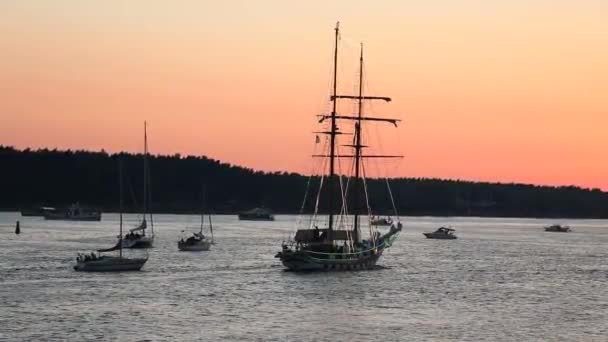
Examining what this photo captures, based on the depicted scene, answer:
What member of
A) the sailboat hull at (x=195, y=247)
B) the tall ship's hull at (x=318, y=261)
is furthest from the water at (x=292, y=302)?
the sailboat hull at (x=195, y=247)

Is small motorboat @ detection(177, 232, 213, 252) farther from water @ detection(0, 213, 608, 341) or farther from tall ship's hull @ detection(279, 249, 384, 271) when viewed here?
tall ship's hull @ detection(279, 249, 384, 271)

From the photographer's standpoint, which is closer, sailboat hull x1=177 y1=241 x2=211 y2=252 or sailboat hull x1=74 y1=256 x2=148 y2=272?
sailboat hull x1=74 y1=256 x2=148 y2=272

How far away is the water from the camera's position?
67.3 metres

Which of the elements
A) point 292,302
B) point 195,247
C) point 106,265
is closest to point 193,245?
point 195,247

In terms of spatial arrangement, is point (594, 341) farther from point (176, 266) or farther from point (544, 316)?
point (176, 266)

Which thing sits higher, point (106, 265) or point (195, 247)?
point (195, 247)

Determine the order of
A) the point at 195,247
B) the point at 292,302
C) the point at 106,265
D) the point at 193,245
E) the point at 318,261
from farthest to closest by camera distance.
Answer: the point at 193,245
the point at 195,247
the point at 106,265
the point at 318,261
the point at 292,302

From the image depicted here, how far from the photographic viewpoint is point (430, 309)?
81875mm

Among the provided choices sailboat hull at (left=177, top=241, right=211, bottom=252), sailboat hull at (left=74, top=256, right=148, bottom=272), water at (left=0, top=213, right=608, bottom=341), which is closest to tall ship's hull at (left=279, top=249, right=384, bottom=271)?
water at (left=0, top=213, right=608, bottom=341)

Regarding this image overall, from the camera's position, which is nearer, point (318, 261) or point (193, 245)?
point (318, 261)

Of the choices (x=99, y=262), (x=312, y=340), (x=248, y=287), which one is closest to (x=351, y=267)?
(x=248, y=287)

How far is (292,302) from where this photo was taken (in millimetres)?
84312

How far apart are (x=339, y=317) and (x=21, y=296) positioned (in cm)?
2491

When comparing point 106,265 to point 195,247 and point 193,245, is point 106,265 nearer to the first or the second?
point 195,247
